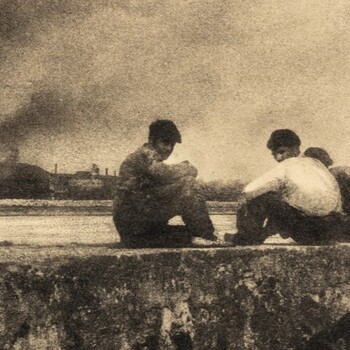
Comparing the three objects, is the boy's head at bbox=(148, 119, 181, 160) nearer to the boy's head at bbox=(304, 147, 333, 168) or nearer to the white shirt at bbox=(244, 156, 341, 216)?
the white shirt at bbox=(244, 156, 341, 216)

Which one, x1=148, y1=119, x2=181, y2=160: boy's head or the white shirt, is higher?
x1=148, y1=119, x2=181, y2=160: boy's head

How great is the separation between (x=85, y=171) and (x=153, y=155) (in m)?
11.9

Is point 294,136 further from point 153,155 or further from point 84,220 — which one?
point 84,220

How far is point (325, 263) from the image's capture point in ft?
11.1

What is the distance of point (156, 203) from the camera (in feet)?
10.6

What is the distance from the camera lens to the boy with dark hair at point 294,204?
3588 mm

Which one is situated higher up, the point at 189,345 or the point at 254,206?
the point at 254,206

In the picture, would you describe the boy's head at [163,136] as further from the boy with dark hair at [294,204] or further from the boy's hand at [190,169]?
the boy with dark hair at [294,204]

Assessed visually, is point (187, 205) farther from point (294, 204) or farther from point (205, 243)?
point (294, 204)

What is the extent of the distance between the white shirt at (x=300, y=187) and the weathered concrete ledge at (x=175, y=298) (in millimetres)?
339

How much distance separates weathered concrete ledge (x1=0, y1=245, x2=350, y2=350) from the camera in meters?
2.50

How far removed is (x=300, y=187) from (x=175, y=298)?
1.29 m

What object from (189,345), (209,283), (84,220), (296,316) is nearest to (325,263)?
(296,316)

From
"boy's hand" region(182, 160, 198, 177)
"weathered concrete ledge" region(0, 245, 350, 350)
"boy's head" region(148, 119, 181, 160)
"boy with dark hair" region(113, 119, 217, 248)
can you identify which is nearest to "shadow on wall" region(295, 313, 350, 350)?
"weathered concrete ledge" region(0, 245, 350, 350)
